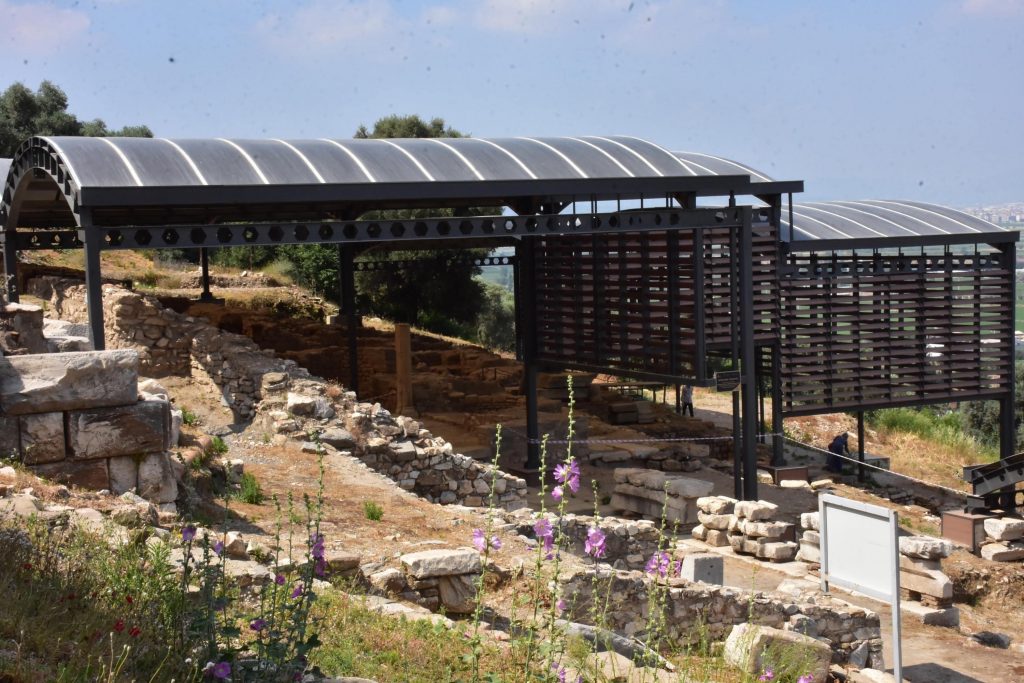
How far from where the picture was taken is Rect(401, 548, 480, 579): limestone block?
8.66 metres

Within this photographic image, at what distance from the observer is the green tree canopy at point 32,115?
140 ft

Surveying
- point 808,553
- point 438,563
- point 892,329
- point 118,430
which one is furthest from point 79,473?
point 892,329

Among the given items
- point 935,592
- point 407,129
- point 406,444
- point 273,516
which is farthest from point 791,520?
point 407,129

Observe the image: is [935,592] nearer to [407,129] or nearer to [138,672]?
[138,672]

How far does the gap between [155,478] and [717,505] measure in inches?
362

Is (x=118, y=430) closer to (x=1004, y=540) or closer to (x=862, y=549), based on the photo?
(x=862, y=549)

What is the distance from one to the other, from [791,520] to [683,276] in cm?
451

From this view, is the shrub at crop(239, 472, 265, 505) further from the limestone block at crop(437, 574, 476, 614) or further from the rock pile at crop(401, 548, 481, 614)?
the limestone block at crop(437, 574, 476, 614)

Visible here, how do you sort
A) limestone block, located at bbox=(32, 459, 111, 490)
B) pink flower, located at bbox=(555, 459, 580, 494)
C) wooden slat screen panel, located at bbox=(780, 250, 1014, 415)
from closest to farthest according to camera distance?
pink flower, located at bbox=(555, 459, 580, 494), limestone block, located at bbox=(32, 459, 111, 490), wooden slat screen panel, located at bbox=(780, 250, 1014, 415)

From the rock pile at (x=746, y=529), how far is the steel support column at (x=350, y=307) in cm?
798

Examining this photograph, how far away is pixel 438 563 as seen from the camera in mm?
8703

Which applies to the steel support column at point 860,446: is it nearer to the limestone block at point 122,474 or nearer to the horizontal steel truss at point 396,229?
the horizontal steel truss at point 396,229

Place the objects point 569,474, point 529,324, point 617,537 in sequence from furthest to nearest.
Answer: point 529,324, point 617,537, point 569,474

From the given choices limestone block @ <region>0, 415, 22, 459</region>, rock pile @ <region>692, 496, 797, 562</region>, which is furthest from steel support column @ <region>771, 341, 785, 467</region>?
limestone block @ <region>0, 415, 22, 459</region>
